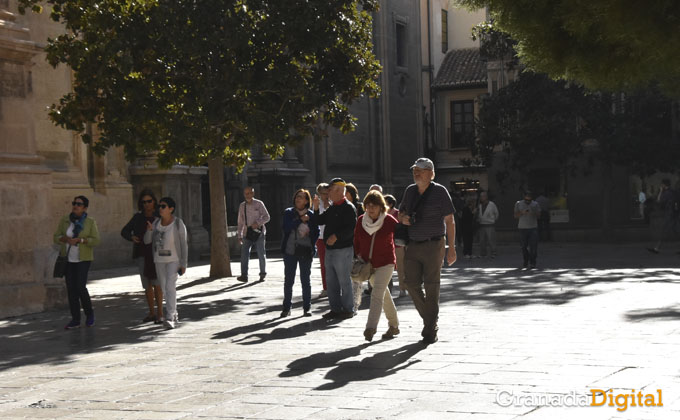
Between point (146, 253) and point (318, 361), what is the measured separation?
457 centimetres

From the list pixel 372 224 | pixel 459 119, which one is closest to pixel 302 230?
pixel 372 224

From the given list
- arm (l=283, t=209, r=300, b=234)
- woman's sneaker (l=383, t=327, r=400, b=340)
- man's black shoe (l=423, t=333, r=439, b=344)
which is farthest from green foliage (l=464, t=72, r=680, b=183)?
man's black shoe (l=423, t=333, r=439, b=344)

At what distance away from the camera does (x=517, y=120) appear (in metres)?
34.6

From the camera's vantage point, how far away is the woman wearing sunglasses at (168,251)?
1209cm

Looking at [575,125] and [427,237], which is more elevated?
[575,125]

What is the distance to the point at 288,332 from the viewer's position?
433 inches

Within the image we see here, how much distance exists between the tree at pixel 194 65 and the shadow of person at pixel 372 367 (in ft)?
28.0

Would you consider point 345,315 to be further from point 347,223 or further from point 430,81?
point 430,81

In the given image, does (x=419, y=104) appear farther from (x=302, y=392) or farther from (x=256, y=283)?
(x=302, y=392)

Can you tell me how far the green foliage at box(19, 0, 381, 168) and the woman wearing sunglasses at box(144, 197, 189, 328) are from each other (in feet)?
15.1

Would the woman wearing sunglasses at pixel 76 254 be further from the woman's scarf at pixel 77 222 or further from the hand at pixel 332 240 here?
the hand at pixel 332 240

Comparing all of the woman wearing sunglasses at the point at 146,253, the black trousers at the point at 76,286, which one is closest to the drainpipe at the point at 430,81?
the woman wearing sunglasses at the point at 146,253

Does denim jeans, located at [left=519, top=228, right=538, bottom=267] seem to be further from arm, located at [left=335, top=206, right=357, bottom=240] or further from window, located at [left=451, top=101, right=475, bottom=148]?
window, located at [left=451, top=101, right=475, bottom=148]

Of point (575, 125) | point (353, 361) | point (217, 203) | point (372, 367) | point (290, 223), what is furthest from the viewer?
point (575, 125)
